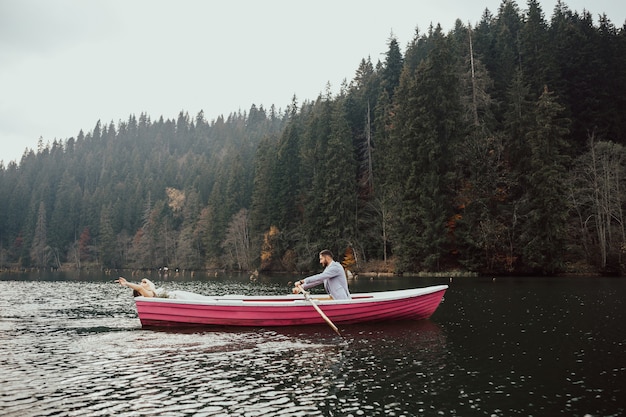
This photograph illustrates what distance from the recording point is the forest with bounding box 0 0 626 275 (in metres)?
47.3

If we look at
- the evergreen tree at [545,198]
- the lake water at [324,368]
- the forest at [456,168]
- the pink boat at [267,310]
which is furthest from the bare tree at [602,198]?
the pink boat at [267,310]

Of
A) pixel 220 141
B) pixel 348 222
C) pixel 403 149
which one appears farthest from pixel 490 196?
pixel 220 141

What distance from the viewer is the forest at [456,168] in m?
47.3

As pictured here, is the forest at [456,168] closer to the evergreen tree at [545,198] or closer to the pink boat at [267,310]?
the evergreen tree at [545,198]

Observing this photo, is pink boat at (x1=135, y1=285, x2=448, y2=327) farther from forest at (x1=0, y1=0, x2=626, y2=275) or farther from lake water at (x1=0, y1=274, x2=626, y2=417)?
forest at (x1=0, y1=0, x2=626, y2=275)

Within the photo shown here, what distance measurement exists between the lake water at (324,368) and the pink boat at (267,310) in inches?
16.4

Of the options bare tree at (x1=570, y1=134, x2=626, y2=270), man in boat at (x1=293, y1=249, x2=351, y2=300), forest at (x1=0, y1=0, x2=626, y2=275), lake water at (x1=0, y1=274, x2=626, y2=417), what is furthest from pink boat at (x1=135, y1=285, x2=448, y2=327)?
bare tree at (x1=570, y1=134, x2=626, y2=270)

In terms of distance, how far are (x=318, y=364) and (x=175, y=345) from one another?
194 inches

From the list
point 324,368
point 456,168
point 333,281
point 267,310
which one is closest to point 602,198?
point 456,168

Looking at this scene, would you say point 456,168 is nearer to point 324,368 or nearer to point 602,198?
point 602,198

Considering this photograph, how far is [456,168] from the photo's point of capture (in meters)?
53.2

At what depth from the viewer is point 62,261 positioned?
122125 mm

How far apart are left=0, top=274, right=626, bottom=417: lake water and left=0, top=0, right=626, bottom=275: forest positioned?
3125 cm

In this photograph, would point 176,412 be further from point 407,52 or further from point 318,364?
point 407,52
